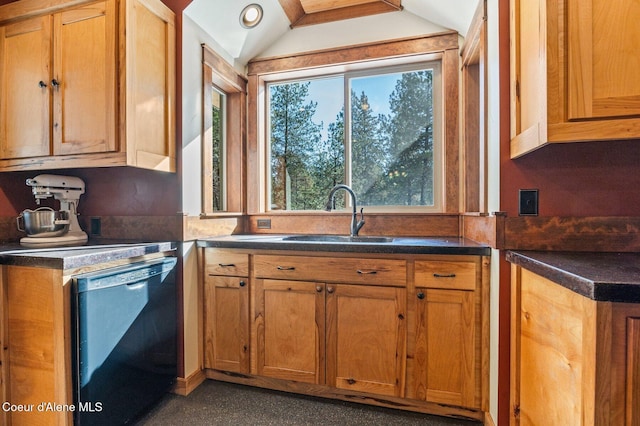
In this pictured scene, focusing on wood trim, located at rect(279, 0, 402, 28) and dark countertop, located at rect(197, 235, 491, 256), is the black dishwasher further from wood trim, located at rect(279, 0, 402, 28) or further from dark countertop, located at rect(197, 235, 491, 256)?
wood trim, located at rect(279, 0, 402, 28)

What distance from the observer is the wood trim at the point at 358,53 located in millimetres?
2203

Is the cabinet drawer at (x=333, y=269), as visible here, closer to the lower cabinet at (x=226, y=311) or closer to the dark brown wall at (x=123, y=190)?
the lower cabinet at (x=226, y=311)

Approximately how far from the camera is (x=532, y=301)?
3.97 ft

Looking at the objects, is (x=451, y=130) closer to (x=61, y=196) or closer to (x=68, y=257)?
(x=68, y=257)

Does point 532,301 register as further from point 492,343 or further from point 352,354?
point 352,354

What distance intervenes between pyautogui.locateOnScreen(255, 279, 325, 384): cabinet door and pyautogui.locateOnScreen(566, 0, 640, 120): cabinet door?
4.59ft

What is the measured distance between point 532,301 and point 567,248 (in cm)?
30

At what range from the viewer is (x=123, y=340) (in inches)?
60.5

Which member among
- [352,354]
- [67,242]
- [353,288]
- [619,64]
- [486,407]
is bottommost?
[486,407]

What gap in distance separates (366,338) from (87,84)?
206cm

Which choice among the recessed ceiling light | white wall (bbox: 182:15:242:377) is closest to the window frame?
the recessed ceiling light

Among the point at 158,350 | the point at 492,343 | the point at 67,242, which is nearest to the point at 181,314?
the point at 158,350

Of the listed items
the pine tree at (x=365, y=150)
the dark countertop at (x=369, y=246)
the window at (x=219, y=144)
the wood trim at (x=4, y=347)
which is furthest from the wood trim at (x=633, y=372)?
the window at (x=219, y=144)

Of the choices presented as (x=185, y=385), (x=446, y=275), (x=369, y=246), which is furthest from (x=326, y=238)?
(x=185, y=385)
